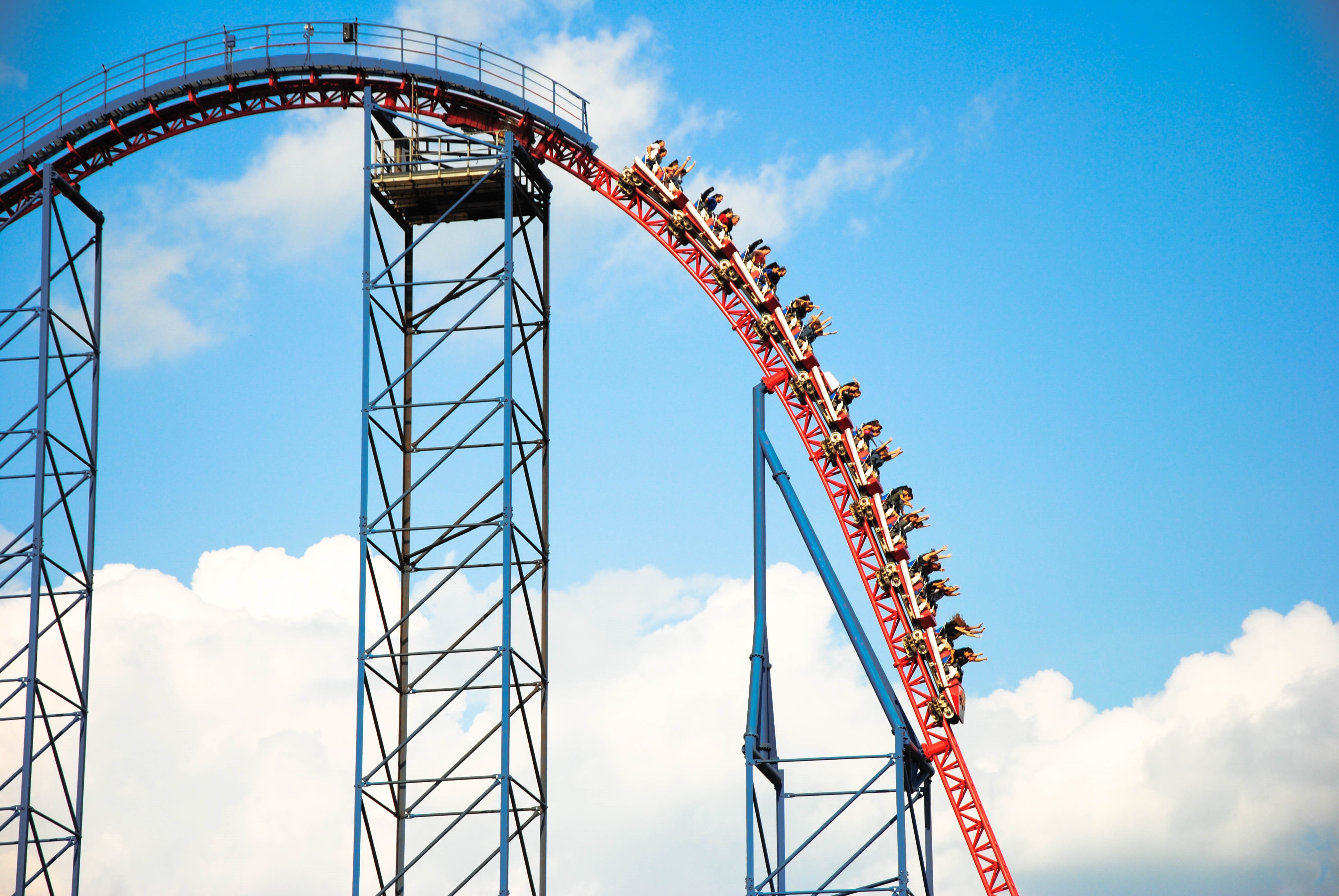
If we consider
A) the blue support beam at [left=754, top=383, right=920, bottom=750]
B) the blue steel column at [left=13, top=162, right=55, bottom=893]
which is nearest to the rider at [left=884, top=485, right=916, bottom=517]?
the blue support beam at [left=754, top=383, right=920, bottom=750]

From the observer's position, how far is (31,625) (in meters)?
31.1

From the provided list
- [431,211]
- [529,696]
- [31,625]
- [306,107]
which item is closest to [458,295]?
[431,211]

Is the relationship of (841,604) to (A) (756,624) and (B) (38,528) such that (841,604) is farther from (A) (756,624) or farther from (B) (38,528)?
(B) (38,528)

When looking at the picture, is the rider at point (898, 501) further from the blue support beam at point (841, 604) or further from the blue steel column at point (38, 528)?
the blue steel column at point (38, 528)

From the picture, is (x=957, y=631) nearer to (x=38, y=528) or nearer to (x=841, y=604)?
(x=841, y=604)

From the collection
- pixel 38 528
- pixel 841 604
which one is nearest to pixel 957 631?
pixel 841 604

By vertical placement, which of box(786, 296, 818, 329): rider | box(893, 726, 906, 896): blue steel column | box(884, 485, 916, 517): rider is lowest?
box(893, 726, 906, 896): blue steel column

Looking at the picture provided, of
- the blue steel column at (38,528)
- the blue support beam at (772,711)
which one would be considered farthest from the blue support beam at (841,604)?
the blue steel column at (38,528)

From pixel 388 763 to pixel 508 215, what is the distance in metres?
9.49

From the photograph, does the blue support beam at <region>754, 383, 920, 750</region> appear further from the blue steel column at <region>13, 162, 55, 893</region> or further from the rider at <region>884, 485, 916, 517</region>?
the blue steel column at <region>13, 162, 55, 893</region>

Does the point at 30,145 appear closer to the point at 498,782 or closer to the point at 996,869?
the point at 498,782

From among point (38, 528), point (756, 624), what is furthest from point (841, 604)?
point (38, 528)

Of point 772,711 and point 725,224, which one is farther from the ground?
point 725,224

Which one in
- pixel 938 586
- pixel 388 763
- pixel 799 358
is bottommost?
pixel 388 763
